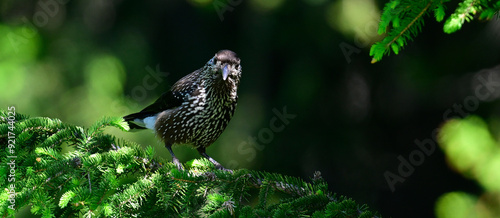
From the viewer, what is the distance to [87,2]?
4.81 m

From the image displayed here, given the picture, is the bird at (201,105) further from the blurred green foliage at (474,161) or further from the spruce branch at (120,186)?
the blurred green foliage at (474,161)

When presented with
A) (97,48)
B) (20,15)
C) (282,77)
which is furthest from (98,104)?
(282,77)

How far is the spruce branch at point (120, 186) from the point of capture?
6.33ft

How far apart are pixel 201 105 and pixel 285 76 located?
118 centimetres

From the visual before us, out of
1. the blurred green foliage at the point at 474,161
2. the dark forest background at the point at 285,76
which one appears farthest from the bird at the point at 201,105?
the blurred green foliage at the point at 474,161

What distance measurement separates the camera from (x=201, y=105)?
3639 millimetres

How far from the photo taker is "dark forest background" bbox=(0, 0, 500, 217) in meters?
4.35

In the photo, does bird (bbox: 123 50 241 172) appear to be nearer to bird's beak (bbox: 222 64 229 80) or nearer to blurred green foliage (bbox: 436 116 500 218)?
bird's beak (bbox: 222 64 229 80)

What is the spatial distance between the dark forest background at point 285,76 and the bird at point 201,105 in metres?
0.62

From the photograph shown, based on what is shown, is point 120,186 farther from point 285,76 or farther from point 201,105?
point 285,76

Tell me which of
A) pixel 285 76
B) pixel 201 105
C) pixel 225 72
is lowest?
pixel 285 76

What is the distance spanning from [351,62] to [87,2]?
2.79 metres

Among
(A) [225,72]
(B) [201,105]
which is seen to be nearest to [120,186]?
(A) [225,72]

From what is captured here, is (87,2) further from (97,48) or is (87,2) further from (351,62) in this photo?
(351,62)
